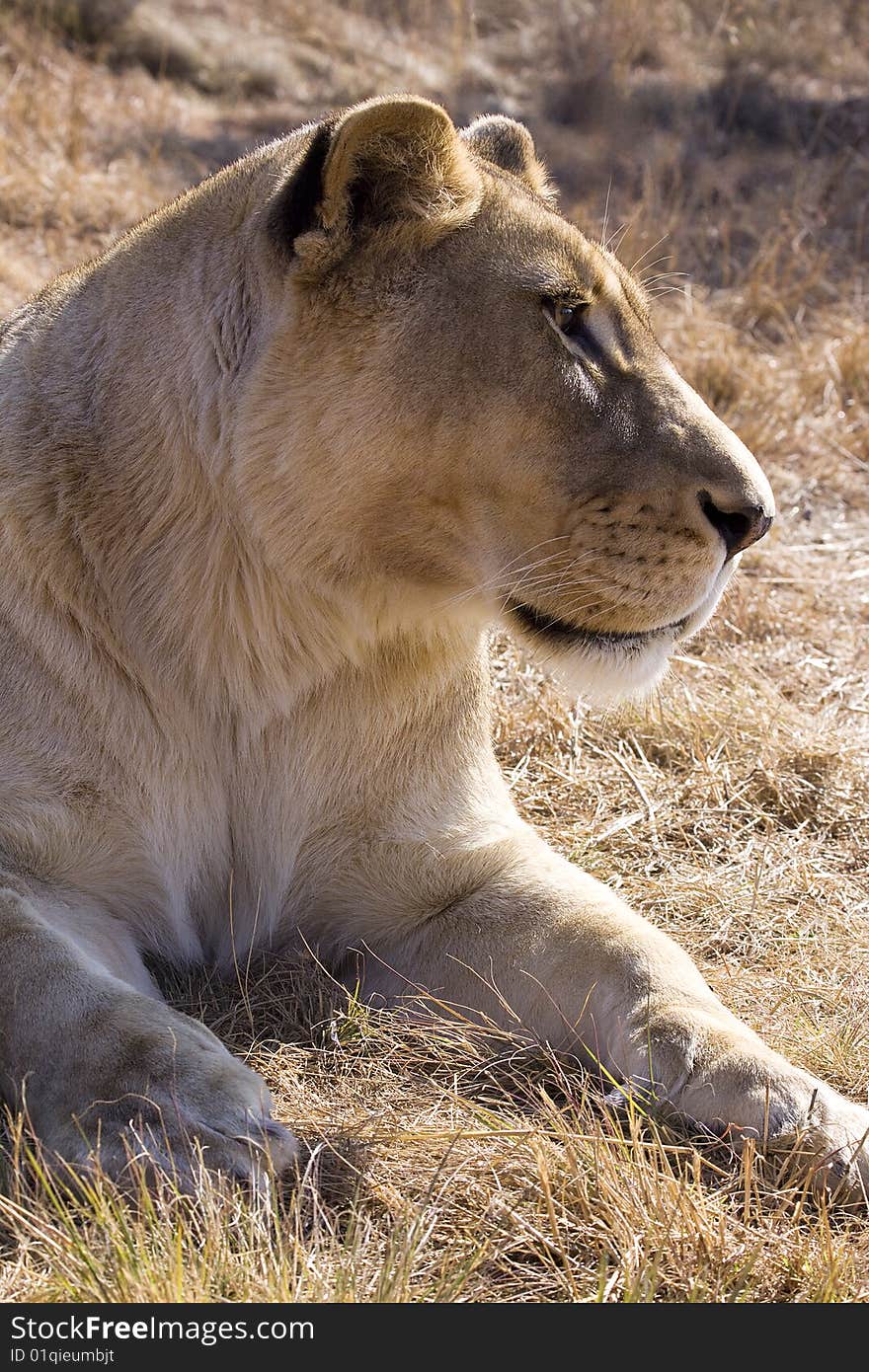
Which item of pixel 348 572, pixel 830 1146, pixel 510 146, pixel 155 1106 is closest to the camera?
pixel 155 1106

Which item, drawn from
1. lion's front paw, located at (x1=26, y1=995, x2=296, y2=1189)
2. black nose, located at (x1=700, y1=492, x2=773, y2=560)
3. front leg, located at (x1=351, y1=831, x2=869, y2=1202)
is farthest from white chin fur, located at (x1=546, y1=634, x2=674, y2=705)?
lion's front paw, located at (x1=26, y1=995, x2=296, y2=1189)

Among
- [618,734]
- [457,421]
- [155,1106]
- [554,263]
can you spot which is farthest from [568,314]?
[618,734]

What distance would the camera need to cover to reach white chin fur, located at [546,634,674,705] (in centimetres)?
283

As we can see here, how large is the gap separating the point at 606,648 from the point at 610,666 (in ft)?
0.13

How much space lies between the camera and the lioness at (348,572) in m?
2.62

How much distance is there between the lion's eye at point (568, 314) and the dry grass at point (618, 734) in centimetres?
126

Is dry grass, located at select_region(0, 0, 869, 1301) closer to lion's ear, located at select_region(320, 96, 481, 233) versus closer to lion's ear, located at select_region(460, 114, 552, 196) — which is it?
lion's ear, located at select_region(320, 96, 481, 233)

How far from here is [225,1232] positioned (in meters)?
2.06

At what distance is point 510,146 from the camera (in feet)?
10.5

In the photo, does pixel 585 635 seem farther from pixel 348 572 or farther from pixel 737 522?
pixel 348 572

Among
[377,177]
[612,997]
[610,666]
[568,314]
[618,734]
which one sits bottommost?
[618,734]

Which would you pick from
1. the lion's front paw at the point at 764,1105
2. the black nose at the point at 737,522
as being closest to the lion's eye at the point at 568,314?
the black nose at the point at 737,522

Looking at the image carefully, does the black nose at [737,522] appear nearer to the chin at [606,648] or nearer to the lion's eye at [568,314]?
the chin at [606,648]
